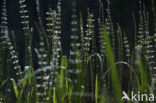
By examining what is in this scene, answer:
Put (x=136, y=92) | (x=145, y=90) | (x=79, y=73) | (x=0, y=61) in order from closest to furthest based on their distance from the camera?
(x=79, y=73)
(x=145, y=90)
(x=136, y=92)
(x=0, y=61)

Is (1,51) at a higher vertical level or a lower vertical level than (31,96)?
higher

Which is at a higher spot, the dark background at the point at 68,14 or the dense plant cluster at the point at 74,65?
the dark background at the point at 68,14

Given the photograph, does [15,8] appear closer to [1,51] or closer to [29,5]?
[29,5]

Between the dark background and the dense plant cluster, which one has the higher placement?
the dark background

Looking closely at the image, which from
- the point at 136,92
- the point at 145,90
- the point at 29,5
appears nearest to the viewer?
the point at 145,90

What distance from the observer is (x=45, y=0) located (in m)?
4.18

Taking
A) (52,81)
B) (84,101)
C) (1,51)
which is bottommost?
(84,101)

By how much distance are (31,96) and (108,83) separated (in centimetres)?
42

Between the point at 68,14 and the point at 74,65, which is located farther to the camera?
the point at 68,14

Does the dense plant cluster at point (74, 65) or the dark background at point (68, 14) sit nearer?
the dense plant cluster at point (74, 65)

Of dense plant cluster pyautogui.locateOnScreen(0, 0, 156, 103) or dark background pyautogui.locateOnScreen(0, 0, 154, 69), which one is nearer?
dense plant cluster pyautogui.locateOnScreen(0, 0, 156, 103)

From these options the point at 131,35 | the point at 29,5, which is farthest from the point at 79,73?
the point at 131,35

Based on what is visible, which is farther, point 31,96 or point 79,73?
point 31,96

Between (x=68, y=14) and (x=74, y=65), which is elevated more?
(x=68, y=14)
